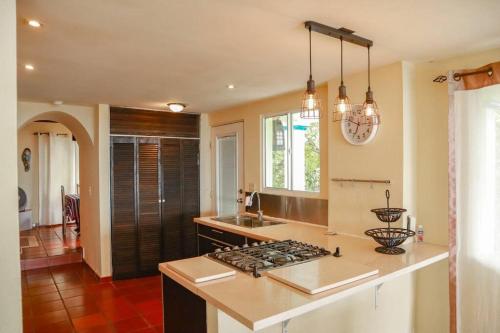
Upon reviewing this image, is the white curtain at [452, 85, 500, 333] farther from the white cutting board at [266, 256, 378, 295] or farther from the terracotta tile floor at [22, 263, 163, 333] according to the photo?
the terracotta tile floor at [22, 263, 163, 333]

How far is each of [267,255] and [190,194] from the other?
3.01 m

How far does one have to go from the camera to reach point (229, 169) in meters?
4.80

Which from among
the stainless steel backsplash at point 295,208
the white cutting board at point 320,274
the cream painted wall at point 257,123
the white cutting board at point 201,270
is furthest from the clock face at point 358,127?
the white cutting board at point 201,270

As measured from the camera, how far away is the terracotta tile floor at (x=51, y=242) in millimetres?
5246

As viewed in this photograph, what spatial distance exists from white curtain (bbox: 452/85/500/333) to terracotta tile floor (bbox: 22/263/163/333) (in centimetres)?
252

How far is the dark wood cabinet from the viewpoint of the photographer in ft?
14.5

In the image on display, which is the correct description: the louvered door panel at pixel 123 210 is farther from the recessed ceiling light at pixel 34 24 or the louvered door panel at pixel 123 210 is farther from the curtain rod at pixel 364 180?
the curtain rod at pixel 364 180

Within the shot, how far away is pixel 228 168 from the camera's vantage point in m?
4.83

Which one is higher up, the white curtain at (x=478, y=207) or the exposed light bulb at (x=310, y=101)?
the exposed light bulb at (x=310, y=101)

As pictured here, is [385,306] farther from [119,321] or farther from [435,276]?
[119,321]

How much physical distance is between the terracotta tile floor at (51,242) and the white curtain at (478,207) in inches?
210

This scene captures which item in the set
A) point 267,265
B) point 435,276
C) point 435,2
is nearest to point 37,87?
point 267,265

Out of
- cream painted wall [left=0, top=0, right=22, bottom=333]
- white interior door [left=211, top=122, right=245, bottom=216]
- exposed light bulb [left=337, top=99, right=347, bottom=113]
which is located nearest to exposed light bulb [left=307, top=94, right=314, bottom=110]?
exposed light bulb [left=337, top=99, right=347, bottom=113]

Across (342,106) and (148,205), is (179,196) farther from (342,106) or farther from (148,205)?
(342,106)
